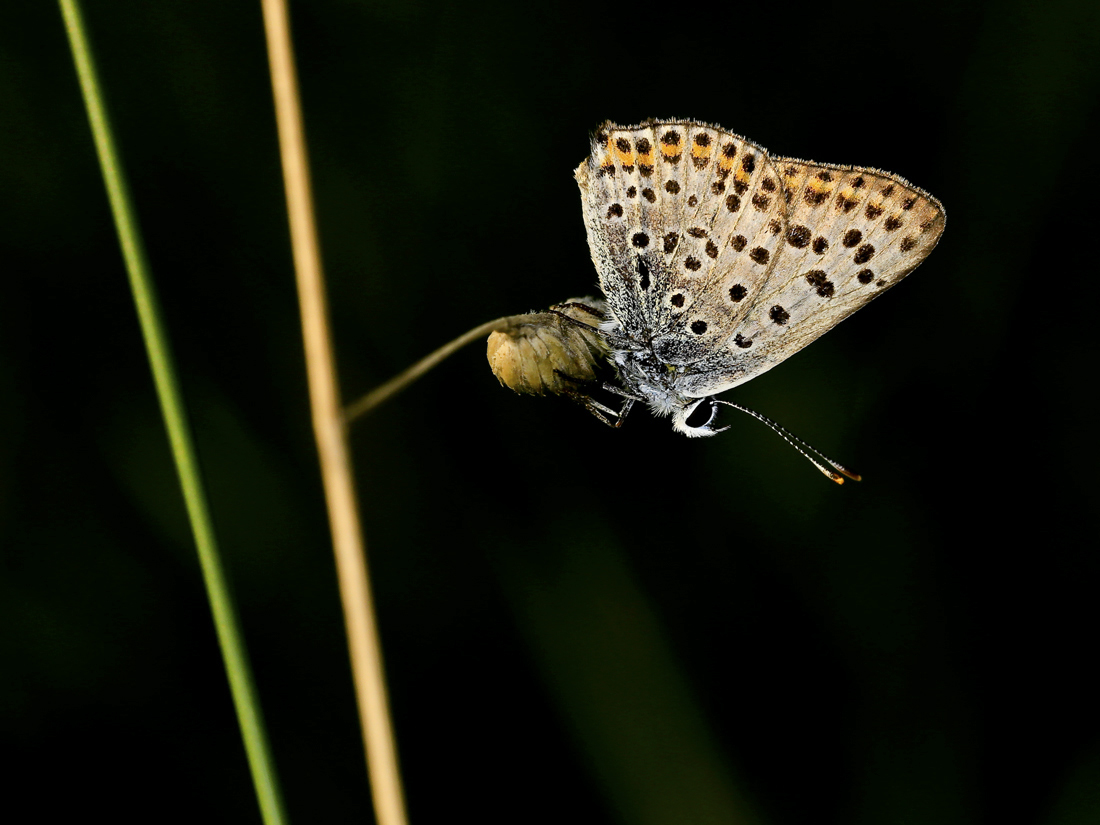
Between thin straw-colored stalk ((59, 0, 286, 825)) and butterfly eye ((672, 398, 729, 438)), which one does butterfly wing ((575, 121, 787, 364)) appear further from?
thin straw-colored stalk ((59, 0, 286, 825))

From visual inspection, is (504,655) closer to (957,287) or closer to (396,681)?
(396,681)

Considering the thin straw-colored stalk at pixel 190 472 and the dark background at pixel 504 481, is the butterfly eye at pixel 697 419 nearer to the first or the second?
the dark background at pixel 504 481

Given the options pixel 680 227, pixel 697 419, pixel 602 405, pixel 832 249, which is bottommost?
pixel 697 419

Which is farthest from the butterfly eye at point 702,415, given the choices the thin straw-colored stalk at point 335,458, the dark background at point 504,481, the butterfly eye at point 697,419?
the thin straw-colored stalk at point 335,458

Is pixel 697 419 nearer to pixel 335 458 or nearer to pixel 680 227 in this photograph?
pixel 680 227

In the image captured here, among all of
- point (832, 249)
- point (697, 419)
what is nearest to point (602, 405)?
point (697, 419)

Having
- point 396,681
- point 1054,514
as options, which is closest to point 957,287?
point 1054,514

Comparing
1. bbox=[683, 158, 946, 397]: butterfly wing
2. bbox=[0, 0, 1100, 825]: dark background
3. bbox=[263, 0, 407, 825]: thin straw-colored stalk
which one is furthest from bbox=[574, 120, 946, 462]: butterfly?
bbox=[263, 0, 407, 825]: thin straw-colored stalk
